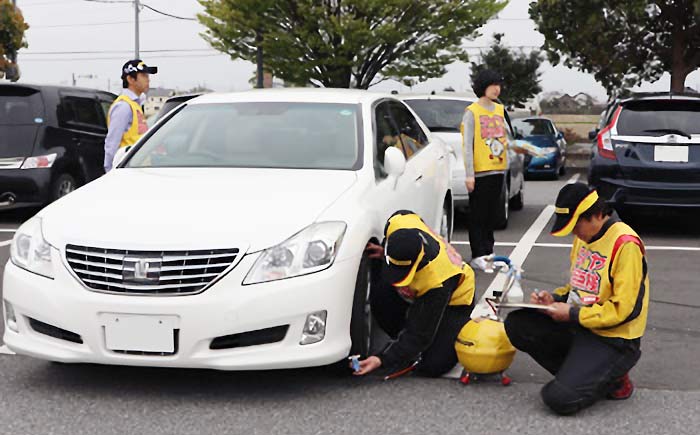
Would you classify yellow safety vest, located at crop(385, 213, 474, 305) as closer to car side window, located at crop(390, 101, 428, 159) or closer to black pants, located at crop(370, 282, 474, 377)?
black pants, located at crop(370, 282, 474, 377)

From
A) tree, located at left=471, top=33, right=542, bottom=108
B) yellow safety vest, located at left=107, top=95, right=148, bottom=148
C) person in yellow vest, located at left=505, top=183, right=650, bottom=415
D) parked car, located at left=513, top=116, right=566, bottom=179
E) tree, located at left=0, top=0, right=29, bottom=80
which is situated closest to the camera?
person in yellow vest, located at left=505, top=183, right=650, bottom=415

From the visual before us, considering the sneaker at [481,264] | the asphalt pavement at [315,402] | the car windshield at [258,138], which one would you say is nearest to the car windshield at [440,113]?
the sneaker at [481,264]

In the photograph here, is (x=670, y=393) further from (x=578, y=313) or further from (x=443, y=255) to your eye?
(x=443, y=255)

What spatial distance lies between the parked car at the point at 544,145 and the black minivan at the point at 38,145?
8188 millimetres

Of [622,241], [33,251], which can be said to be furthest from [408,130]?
[33,251]

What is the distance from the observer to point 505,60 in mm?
45031

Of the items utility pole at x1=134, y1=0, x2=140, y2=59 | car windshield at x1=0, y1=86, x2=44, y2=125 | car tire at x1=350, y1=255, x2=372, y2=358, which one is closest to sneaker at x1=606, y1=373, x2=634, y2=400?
car tire at x1=350, y1=255, x2=372, y2=358

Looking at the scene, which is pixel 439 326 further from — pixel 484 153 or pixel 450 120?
pixel 450 120

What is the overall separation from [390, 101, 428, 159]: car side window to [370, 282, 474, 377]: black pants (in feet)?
5.49

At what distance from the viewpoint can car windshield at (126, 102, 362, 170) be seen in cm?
564

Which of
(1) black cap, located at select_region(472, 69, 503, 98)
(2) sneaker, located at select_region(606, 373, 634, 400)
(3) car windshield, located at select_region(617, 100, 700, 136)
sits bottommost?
(2) sneaker, located at select_region(606, 373, 634, 400)

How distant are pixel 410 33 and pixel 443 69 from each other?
1699 millimetres

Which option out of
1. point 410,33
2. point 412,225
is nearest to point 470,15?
point 410,33

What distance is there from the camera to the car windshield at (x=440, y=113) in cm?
1085
